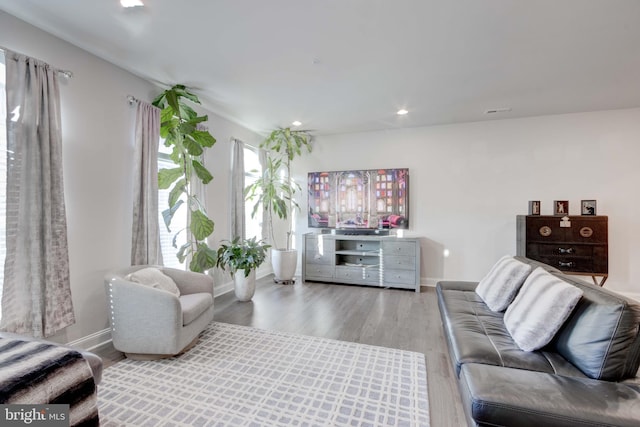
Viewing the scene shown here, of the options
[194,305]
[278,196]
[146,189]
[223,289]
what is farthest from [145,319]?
[278,196]

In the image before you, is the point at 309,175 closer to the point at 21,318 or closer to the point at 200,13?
the point at 200,13

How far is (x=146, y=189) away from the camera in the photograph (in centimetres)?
310

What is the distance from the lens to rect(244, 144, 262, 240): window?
17.3 feet

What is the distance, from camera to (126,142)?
9.85ft

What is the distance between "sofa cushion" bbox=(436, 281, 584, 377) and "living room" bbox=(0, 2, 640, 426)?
2.50m

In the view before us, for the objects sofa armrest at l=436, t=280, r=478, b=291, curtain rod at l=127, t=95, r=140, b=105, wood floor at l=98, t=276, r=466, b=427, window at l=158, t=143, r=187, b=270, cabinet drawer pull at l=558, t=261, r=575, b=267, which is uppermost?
curtain rod at l=127, t=95, r=140, b=105

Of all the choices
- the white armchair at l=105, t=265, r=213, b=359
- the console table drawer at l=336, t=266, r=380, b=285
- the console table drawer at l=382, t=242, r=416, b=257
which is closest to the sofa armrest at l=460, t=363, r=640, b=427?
the white armchair at l=105, t=265, r=213, b=359

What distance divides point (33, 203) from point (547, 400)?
349 cm

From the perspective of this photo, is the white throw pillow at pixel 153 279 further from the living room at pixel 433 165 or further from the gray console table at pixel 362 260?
the gray console table at pixel 362 260

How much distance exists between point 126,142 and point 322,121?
9.37 ft

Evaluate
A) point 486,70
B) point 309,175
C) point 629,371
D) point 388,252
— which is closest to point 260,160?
point 309,175

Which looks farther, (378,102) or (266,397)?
(378,102)

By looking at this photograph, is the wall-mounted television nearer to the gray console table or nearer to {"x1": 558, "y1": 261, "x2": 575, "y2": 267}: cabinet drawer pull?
the gray console table

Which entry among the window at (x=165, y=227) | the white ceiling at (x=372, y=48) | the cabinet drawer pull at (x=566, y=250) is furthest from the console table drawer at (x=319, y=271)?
the cabinet drawer pull at (x=566, y=250)
